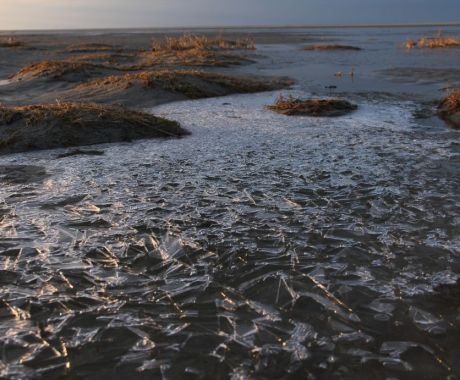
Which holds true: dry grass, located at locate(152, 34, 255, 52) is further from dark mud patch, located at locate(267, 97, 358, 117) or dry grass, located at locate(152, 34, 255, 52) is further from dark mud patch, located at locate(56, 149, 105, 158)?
dark mud patch, located at locate(56, 149, 105, 158)

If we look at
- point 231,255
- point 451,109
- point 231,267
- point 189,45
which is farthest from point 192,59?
point 231,267

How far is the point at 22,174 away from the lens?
6199mm

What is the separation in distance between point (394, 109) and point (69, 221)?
892 cm

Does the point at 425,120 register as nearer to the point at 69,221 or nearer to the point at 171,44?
the point at 69,221

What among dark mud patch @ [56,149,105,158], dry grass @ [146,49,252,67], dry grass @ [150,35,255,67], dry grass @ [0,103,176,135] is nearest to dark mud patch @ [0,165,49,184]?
dark mud patch @ [56,149,105,158]

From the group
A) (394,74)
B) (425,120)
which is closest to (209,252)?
(425,120)

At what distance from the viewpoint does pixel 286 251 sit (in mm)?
4105

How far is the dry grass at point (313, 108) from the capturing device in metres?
10.6

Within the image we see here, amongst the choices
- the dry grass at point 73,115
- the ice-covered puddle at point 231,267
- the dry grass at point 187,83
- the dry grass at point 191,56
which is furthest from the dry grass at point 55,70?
the ice-covered puddle at point 231,267

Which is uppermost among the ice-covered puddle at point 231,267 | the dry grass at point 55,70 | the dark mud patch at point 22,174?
the dry grass at point 55,70

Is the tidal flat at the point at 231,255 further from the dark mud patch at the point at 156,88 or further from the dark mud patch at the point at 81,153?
the dark mud patch at the point at 156,88

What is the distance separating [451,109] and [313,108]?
3.08 m

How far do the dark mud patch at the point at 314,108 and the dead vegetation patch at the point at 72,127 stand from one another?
10.4 ft

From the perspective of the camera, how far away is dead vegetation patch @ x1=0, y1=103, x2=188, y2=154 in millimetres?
7641
